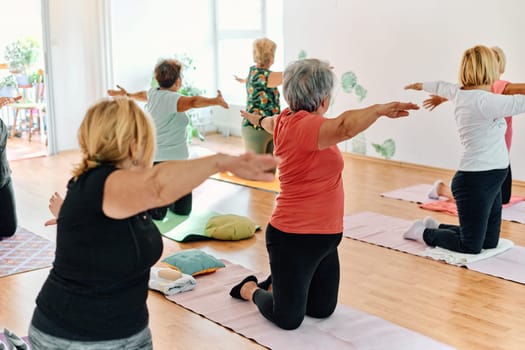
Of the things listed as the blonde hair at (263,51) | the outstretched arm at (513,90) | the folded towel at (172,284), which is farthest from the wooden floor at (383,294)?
the blonde hair at (263,51)

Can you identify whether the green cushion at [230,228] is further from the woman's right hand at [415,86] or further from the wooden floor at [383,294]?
the woman's right hand at [415,86]

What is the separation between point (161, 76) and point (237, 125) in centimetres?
425

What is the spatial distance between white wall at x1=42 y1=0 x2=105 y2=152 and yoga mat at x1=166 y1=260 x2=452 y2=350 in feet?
15.6

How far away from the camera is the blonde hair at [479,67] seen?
151 inches

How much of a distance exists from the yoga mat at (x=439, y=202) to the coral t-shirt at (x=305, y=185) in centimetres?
233

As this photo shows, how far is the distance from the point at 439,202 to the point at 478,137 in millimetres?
1557

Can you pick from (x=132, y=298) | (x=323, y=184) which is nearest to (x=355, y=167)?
(x=323, y=184)

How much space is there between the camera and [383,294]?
3.59 meters

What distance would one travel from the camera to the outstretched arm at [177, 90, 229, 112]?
14.0ft

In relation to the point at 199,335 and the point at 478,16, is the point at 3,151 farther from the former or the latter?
the point at 478,16

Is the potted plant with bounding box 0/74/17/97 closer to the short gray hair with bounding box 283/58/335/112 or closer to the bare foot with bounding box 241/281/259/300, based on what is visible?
the bare foot with bounding box 241/281/259/300

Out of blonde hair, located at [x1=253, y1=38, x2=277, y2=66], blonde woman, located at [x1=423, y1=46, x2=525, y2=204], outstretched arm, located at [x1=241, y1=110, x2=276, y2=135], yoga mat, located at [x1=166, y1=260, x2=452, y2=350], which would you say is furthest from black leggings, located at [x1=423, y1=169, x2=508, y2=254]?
blonde hair, located at [x1=253, y1=38, x2=277, y2=66]

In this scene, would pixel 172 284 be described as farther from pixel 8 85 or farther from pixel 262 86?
pixel 8 85

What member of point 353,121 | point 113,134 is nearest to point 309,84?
point 353,121
